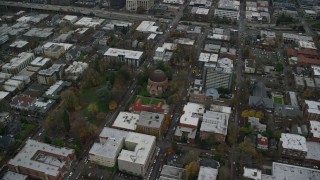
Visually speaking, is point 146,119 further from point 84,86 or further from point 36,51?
point 36,51

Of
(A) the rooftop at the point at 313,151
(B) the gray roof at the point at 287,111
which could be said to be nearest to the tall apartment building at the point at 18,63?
(B) the gray roof at the point at 287,111

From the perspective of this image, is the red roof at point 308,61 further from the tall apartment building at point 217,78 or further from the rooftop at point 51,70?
the rooftop at point 51,70

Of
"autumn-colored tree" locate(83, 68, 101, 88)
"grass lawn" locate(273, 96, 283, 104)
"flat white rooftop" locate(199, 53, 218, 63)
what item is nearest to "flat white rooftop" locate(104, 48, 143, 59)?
"autumn-colored tree" locate(83, 68, 101, 88)

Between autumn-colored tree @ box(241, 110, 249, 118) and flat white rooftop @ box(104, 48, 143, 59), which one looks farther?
flat white rooftop @ box(104, 48, 143, 59)

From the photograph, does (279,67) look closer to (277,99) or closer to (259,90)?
(277,99)

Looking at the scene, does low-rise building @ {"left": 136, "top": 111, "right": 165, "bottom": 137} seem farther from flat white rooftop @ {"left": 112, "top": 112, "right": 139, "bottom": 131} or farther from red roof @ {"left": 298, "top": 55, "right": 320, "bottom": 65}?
red roof @ {"left": 298, "top": 55, "right": 320, "bottom": 65}

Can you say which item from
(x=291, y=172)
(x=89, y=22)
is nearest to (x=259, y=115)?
(x=291, y=172)
